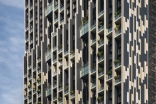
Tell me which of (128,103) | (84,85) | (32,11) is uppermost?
(32,11)

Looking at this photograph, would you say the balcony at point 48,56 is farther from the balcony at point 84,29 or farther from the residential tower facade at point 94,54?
the balcony at point 84,29

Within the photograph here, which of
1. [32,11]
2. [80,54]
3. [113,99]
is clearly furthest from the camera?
[32,11]

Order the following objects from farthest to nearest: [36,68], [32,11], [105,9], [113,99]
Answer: [32,11]
[36,68]
[105,9]
[113,99]

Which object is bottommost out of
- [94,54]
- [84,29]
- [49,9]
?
[94,54]

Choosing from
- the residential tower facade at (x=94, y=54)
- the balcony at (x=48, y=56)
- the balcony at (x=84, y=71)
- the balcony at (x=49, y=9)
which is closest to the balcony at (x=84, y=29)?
the residential tower facade at (x=94, y=54)

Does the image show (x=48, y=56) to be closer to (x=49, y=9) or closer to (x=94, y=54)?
(x=49, y=9)

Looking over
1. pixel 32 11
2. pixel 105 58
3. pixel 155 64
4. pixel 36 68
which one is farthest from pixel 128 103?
pixel 32 11

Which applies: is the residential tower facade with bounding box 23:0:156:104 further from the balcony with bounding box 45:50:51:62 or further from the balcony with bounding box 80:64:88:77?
the balcony with bounding box 45:50:51:62

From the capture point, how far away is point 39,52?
12419cm

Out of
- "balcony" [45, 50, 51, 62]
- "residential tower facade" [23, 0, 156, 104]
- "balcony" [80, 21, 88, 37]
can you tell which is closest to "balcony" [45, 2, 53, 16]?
"residential tower facade" [23, 0, 156, 104]

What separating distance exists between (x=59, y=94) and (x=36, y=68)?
14440 mm

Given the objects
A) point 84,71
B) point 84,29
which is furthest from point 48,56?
point 84,71

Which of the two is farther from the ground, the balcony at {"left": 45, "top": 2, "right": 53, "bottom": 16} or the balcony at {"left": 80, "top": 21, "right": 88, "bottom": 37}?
the balcony at {"left": 45, "top": 2, "right": 53, "bottom": 16}

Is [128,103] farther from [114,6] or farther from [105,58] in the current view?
[114,6]
